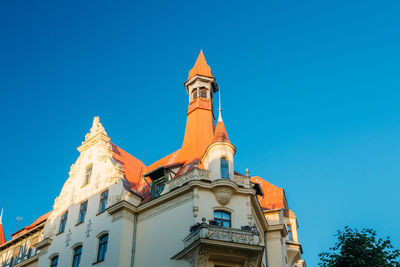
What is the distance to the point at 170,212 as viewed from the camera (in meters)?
27.8

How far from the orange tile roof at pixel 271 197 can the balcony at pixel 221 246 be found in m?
10.5

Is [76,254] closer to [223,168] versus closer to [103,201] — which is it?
[103,201]

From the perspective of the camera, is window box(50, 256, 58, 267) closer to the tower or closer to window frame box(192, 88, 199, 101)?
the tower

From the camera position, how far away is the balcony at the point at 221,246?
78.4 ft

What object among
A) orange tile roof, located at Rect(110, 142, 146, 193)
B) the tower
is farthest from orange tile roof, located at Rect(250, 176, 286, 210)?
orange tile roof, located at Rect(110, 142, 146, 193)

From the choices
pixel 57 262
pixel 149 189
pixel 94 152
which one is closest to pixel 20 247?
pixel 57 262

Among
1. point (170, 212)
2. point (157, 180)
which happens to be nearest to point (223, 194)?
point (170, 212)

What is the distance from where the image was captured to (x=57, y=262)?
31516mm

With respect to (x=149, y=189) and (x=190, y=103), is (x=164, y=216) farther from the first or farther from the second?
(x=190, y=103)

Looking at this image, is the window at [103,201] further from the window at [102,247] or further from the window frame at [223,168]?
the window frame at [223,168]

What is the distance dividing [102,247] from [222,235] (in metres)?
9.09

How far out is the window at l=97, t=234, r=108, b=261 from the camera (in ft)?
93.4

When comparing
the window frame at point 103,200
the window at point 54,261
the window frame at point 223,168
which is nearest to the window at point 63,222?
the window at point 54,261

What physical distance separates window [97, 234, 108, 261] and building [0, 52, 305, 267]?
0.22 feet
